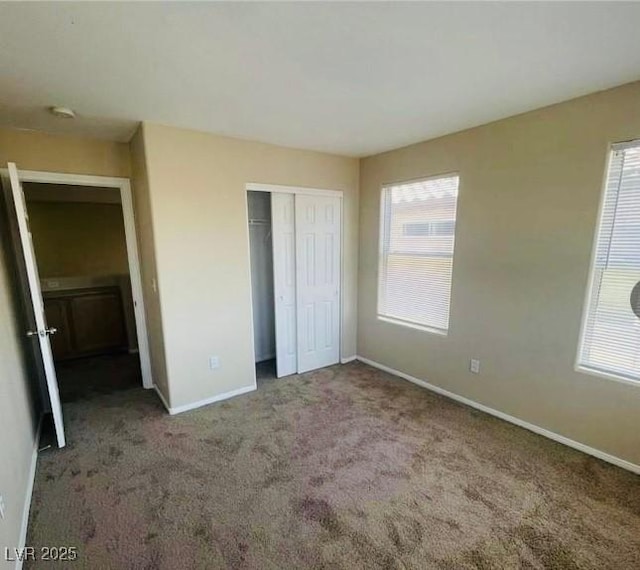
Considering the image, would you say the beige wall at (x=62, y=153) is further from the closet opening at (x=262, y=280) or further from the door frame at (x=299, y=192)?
the closet opening at (x=262, y=280)

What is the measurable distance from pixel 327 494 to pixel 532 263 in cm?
222

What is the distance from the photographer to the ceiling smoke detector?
2.16 meters

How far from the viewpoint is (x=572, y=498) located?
191 cm

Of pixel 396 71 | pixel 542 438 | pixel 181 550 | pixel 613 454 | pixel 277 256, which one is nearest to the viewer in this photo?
pixel 181 550

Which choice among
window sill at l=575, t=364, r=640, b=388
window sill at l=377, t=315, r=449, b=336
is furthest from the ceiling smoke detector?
window sill at l=575, t=364, r=640, b=388

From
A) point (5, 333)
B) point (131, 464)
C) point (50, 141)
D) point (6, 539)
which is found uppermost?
point (50, 141)

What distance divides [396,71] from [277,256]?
209 centimetres

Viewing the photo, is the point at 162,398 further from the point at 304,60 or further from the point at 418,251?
the point at 304,60

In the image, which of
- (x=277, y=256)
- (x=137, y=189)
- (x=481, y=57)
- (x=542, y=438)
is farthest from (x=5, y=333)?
(x=542, y=438)

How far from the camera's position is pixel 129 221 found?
315 cm

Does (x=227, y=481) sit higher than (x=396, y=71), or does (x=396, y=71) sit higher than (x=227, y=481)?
→ (x=396, y=71)

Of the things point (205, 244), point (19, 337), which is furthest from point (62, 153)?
point (19, 337)

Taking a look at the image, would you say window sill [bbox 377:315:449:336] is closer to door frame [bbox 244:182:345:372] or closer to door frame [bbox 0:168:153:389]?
door frame [bbox 244:182:345:372]

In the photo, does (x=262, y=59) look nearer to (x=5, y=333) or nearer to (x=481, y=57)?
(x=481, y=57)
